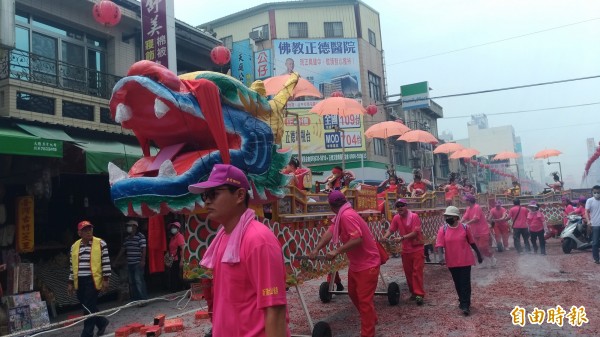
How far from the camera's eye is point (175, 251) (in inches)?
377

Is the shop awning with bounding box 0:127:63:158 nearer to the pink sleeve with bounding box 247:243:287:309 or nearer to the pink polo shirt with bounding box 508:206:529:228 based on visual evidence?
the pink sleeve with bounding box 247:243:287:309

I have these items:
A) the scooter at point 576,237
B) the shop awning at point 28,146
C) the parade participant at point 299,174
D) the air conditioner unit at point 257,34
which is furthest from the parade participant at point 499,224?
the air conditioner unit at point 257,34

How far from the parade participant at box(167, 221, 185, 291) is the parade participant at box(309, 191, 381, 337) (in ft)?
15.9

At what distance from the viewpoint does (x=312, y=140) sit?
73.0 feet

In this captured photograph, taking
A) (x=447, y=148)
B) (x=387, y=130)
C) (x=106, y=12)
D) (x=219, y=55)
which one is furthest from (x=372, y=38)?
(x=106, y=12)

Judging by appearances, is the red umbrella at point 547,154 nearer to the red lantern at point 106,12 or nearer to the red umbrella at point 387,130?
the red umbrella at point 387,130

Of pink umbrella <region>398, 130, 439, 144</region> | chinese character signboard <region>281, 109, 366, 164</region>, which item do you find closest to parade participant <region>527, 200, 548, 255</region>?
pink umbrella <region>398, 130, 439, 144</region>

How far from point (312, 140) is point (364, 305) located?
1739 cm

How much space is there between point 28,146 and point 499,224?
12475 mm

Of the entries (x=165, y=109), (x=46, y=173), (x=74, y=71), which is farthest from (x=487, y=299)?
(x=74, y=71)

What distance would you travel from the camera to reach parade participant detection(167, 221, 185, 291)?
31.4 ft

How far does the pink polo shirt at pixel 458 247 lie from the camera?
21.1ft

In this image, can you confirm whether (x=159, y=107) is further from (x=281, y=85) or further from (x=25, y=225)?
(x=281, y=85)

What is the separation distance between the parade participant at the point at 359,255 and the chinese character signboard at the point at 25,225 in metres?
5.42
